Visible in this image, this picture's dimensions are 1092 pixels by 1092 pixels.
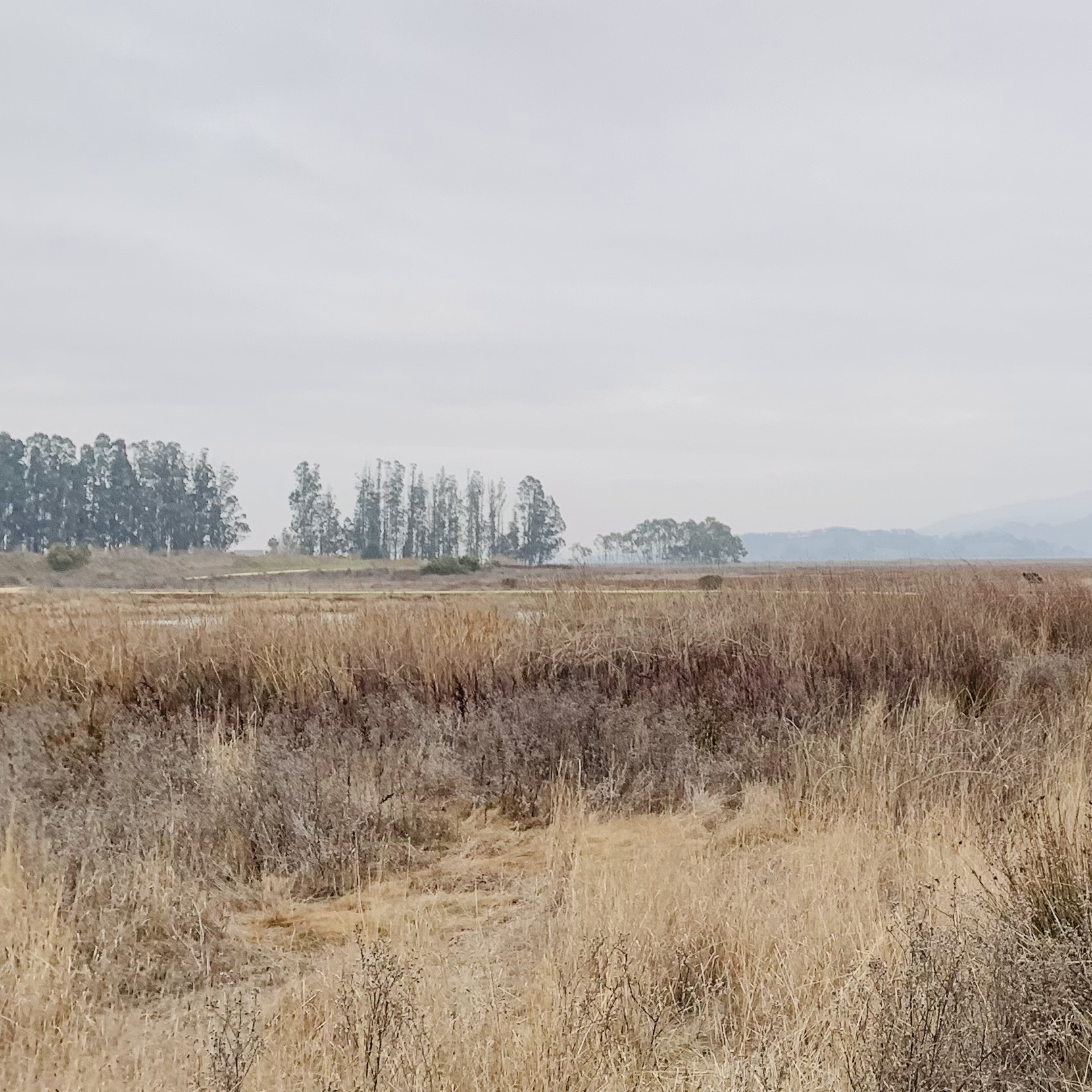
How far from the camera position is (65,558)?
55.2 metres

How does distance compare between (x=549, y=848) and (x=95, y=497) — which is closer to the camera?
(x=549, y=848)

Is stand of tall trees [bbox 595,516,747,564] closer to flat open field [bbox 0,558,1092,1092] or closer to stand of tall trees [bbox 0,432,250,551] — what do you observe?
stand of tall trees [bbox 0,432,250,551]

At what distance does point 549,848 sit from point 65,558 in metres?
57.1

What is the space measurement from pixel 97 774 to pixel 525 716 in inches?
132

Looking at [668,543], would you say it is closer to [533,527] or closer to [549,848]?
[533,527]

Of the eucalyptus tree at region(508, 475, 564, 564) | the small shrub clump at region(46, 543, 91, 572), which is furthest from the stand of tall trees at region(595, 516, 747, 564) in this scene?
the small shrub clump at region(46, 543, 91, 572)

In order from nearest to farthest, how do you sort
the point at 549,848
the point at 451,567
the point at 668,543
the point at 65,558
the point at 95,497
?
the point at 549,848, the point at 65,558, the point at 451,567, the point at 95,497, the point at 668,543

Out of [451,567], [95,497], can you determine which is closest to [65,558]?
[451,567]

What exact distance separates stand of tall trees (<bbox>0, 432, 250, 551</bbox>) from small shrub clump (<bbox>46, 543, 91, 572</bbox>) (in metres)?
38.7

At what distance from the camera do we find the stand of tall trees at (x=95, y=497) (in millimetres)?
94562

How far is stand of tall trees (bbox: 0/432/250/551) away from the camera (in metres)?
94.6

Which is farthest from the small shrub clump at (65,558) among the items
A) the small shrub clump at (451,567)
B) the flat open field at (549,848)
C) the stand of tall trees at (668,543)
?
the stand of tall trees at (668,543)

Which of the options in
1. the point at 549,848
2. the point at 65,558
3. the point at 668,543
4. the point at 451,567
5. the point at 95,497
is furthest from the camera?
the point at 668,543

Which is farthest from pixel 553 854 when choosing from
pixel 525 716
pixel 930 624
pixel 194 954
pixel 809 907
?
pixel 930 624
